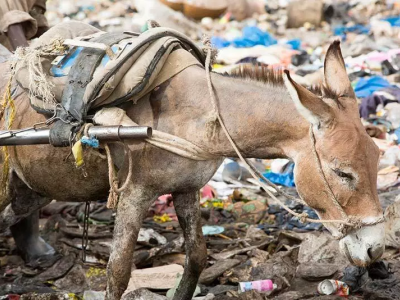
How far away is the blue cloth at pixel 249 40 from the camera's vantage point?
13.8m

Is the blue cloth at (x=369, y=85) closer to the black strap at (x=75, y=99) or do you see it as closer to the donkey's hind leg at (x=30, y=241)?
the donkey's hind leg at (x=30, y=241)

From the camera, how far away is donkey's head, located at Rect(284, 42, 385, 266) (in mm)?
3369

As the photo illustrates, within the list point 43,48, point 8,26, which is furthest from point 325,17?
point 43,48

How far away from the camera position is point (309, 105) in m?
3.28

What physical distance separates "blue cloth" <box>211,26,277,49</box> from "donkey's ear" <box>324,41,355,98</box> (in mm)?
10099

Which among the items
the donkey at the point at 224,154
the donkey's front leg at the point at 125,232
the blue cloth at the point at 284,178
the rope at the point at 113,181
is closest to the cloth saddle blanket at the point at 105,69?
the donkey at the point at 224,154

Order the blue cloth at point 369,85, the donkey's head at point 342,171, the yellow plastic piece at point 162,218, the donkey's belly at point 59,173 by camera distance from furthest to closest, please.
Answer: the blue cloth at point 369,85 → the yellow plastic piece at point 162,218 → the donkey's belly at point 59,173 → the donkey's head at point 342,171

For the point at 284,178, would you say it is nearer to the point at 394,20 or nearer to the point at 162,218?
the point at 162,218

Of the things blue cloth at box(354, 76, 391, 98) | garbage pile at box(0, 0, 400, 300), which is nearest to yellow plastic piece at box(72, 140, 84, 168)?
garbage pile at box(0, 0, 400, 300)

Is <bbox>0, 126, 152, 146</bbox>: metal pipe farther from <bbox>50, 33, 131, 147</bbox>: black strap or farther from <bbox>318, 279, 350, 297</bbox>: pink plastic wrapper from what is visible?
<bbox>318, 279, 350, 297</bbox>: pink plastic wrapper

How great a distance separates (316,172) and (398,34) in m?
11.6

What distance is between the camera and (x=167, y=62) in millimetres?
3865

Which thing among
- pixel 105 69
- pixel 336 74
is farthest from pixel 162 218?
pixel 336 74

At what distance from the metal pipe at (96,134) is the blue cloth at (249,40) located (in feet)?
32.8
